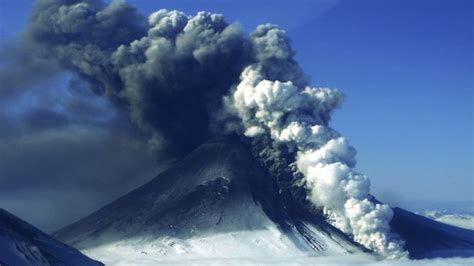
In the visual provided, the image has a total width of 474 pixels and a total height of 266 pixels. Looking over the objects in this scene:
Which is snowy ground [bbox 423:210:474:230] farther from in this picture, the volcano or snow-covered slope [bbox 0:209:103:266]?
snow-covered slope [bbox 0:209:103:266]

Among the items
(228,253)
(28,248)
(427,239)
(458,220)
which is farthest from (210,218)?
(458,220)

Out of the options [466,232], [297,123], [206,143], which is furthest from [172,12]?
[466,232]

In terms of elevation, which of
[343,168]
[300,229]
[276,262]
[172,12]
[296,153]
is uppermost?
[172,12]

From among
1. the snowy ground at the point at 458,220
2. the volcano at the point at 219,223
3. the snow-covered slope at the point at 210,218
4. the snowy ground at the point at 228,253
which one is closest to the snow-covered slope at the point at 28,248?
the snowy ground at the point at 228,253

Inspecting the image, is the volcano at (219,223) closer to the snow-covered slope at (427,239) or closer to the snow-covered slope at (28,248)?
the snow-covered slope at (427,239)

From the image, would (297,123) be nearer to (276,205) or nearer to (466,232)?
(276,205)

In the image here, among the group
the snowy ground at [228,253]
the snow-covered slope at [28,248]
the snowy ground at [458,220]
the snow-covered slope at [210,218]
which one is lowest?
the snow-covered slope at [28,248]
